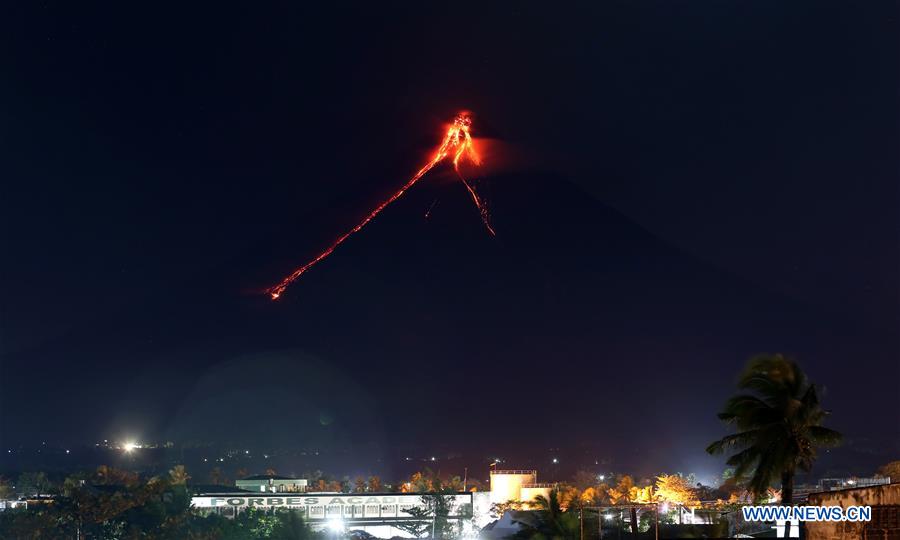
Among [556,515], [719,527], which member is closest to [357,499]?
[556,515]

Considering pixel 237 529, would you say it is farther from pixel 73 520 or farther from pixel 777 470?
pixel 777 470

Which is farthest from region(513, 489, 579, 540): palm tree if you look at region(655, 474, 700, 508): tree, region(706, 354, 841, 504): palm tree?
region(655, 474, 700, 508): tree

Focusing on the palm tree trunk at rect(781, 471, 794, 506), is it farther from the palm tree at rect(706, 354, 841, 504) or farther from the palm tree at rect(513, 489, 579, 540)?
the palm tree at rect(513, 489, 579, 540)

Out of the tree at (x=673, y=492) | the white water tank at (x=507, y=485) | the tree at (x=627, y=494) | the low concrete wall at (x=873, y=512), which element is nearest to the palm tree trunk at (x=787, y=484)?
the low concrete wall at (x=873, y=512)

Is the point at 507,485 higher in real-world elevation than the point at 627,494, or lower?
higher

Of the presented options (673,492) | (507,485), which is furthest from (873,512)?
(507,485)

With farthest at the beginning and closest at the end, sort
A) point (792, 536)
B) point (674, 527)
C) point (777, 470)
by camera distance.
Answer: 1. point (674, 527)
2. point (792, 536)
3. point (777, 470)

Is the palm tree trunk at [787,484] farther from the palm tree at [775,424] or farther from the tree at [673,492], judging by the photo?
the tree at [673,492]

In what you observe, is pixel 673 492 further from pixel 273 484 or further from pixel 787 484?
pixel 787 484
